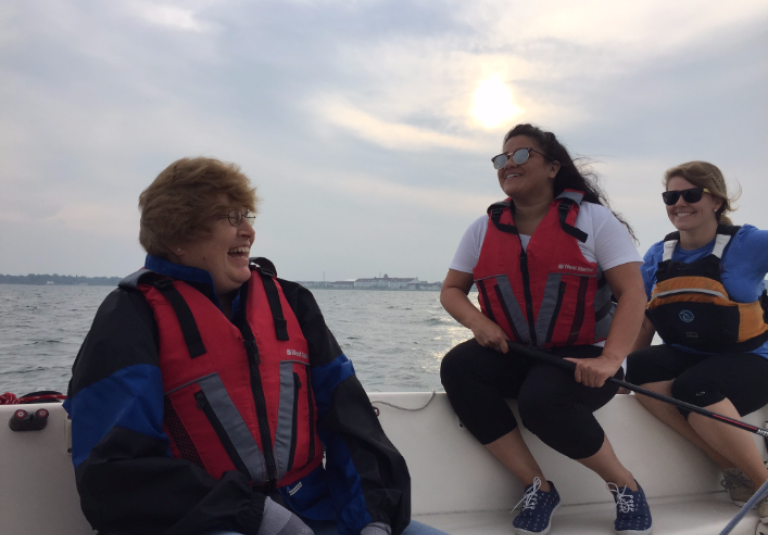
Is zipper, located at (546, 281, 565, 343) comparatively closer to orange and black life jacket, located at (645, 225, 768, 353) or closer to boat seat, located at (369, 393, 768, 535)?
boat seat, located at (369, 393, 768, 535)

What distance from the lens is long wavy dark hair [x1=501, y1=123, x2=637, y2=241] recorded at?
7.17 feet

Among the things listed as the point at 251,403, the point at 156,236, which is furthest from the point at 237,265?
the point at 251,403

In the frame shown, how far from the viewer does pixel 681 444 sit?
252 cm

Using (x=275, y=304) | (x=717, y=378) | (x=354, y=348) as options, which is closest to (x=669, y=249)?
(x=717, y=378)

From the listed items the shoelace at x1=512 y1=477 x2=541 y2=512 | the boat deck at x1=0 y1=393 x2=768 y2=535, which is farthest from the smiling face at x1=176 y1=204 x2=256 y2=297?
the shoelace at x1=512 y1=477 x2=541 y2=512

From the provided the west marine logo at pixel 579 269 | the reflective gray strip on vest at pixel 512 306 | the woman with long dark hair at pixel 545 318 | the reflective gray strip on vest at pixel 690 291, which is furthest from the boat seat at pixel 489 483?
the west marine logo at pixel 579 269

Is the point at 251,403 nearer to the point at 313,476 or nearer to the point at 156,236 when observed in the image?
the point at 313,476

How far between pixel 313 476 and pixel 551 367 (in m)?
0.92

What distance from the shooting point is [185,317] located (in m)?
1.33

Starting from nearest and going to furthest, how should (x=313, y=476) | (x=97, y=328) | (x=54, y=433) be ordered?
(x=97, y=328), (x=313, y=476), (x=54, y=433)

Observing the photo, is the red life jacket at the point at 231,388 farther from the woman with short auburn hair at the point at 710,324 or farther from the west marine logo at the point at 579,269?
the woman with short auburn hair at the point at 710,324

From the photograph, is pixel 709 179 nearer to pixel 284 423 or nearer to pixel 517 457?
pixel 517 457

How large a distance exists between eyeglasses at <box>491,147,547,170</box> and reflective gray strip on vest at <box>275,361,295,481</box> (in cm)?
120

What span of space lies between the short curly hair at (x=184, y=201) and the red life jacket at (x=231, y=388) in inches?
4.0
